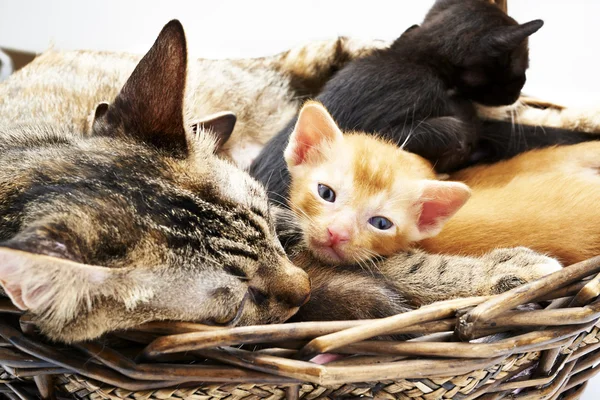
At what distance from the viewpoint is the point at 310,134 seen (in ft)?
4.82

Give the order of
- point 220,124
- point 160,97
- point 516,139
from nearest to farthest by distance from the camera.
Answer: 1. point 160,97
2. point 220,124
3. point 516,139

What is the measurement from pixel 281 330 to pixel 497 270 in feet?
1.79

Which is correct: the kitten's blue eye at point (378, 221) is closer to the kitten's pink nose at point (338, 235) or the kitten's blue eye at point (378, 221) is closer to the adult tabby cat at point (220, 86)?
the kitten's pink nose at point (338, 235)

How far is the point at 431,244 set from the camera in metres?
1.48

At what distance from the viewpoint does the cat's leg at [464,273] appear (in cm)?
124

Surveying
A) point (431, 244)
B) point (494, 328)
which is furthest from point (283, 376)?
point (431, 244)

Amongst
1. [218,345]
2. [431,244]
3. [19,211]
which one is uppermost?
[19,211]

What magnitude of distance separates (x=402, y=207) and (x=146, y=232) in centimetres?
62

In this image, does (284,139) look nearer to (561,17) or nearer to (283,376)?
(283,376)

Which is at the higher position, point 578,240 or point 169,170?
point 169,170

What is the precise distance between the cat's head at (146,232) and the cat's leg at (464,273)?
28 centimetres

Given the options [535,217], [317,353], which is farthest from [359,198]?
[317,353]

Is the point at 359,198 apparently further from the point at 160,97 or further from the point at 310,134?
the point at 160,97

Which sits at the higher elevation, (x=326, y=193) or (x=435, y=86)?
(x=435, y=86)
